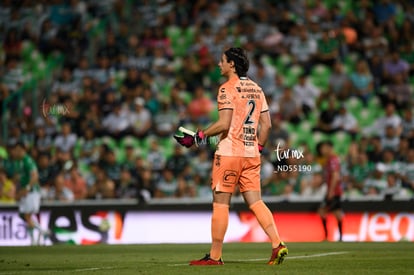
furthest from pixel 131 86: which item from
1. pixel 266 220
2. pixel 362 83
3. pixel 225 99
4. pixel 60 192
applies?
pixel 266 220

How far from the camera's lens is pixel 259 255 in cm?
1347

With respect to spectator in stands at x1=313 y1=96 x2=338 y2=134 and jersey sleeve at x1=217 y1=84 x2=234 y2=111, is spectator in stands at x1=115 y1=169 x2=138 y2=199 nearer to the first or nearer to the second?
spectator in stands at x1=313 y1=96 x2=338 y2=134

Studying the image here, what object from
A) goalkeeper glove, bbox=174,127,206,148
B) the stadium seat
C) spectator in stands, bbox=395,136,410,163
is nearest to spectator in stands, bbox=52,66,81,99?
the stadium seat

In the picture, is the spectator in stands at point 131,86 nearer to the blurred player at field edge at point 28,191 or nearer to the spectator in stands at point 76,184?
the spectator in stands at point 76,184

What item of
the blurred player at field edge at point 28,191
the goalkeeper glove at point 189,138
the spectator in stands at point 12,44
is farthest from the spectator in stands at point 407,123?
the goalkeeper glove at point 189,138

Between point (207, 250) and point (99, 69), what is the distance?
991 centimetres

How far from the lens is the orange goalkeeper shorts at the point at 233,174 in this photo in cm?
1102

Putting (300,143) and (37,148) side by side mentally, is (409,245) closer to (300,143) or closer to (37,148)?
(300,143)

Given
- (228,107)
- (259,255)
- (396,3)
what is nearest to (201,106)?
(396,3)

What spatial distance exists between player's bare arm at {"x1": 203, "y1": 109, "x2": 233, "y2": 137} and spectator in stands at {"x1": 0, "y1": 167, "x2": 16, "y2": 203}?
1053 cm

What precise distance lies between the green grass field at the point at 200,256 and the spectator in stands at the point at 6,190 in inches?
176

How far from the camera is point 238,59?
11.1 meters

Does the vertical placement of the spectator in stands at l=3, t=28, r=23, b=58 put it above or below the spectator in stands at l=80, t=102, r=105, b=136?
above

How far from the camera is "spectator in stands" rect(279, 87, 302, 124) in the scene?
22156 millimetres
